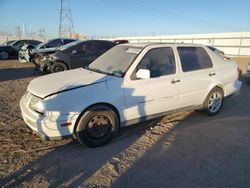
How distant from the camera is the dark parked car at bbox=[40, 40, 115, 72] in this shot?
9.90m

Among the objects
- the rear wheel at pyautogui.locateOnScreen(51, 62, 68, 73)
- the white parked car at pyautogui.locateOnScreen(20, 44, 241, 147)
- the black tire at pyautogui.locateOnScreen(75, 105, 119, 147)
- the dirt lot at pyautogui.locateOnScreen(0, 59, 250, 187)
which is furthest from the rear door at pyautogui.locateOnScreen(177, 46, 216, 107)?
the rear wheel at pyautogui.locateOnScreen(51, 62, 68, 73)

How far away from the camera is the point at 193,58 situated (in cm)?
503

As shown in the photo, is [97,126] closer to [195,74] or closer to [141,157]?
[141,157]

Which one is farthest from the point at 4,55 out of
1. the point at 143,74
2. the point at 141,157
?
the point at 141,157

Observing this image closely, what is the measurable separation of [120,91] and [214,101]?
2.71 meters

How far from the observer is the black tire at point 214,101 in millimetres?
5454

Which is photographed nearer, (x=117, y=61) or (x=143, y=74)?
(x=143, y=74)

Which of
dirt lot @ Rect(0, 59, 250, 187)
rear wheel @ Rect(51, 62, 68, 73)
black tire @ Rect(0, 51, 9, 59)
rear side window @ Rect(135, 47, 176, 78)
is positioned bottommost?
dirt lot @ Rect(0, 59, 250, 187)

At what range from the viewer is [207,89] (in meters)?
5.30

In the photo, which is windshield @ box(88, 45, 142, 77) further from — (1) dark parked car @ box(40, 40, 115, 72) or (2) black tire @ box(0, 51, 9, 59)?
(2) black tire @ box(0, 51, 9, 59)

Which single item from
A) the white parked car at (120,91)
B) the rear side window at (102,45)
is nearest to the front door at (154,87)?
the white parked car at (120,91)

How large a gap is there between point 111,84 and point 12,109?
10.5 feet

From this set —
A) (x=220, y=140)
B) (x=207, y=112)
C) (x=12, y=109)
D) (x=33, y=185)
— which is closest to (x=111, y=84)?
(x=33, y=185)

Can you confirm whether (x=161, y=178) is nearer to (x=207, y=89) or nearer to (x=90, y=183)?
(x=90, y=183)
